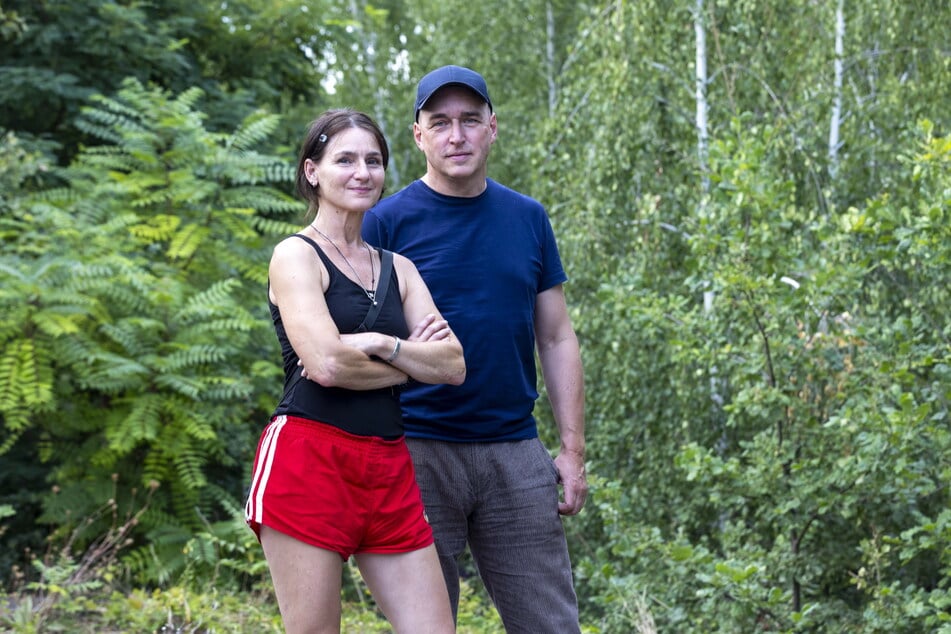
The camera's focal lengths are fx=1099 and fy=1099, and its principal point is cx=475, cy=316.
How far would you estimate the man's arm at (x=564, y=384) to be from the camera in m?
3.26

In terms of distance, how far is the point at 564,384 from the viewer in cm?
330

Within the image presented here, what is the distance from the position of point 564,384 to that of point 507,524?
1.52 feet

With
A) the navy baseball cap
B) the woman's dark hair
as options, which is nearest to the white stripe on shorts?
the woman's dark hair

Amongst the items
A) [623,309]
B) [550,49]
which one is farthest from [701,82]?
[550,49]

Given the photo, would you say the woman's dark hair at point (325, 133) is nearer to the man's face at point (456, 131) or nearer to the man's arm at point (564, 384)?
the man's face at point (456, 131)

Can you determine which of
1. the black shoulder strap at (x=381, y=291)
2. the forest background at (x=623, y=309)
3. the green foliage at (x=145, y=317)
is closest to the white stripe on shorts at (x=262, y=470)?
the black shoulder strap at (x=381, y=291)

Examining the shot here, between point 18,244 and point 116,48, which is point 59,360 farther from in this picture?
point 116,48

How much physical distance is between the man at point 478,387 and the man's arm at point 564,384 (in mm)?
82

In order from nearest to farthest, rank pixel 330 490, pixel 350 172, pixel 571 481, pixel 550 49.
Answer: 1. pixel 330 490
2. pixel 350 172
3. pixel 571 481
4. pixel 550 49

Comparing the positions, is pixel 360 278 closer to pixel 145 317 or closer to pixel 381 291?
pixel 381 291

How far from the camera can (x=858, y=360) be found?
18.0 ft

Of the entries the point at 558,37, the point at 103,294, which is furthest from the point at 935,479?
the point at 558,37

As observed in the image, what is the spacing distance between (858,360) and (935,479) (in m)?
0.67

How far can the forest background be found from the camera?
536 cm
